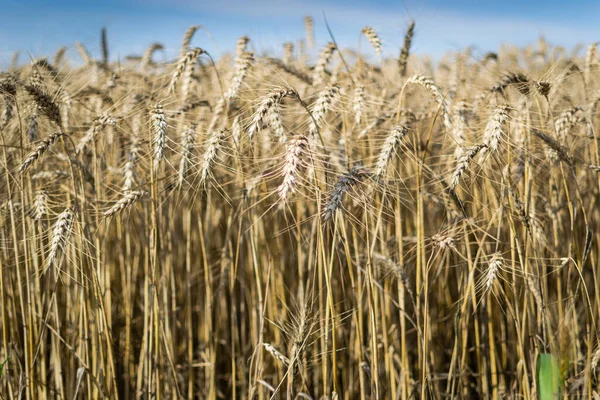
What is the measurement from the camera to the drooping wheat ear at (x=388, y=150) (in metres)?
1.56

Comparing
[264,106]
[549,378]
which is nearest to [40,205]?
[264,106]

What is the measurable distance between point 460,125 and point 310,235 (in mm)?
824

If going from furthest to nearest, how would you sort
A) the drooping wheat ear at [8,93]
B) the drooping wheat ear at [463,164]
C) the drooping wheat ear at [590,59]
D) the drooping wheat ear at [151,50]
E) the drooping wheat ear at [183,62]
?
the drooping wheat ear at [151,50], the drooping wheat ear at [590,59], the drooping wheat ear at [183,62], the drooping wheat ear at [8,93], the drooping wheat ear at [463,164]

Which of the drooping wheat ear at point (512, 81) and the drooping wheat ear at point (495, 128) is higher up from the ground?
the drooping wheat ear at point (512, 81)

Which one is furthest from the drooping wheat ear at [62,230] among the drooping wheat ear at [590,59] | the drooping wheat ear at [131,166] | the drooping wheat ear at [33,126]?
the drooping wheat ear at [590,59]

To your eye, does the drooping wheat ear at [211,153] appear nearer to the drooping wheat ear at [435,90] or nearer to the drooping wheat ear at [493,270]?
the drooping wheat ear at [435,90]

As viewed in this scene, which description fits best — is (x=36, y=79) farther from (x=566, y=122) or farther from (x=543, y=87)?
(x=566, y=122)

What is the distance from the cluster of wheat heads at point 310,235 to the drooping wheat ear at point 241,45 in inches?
0.9

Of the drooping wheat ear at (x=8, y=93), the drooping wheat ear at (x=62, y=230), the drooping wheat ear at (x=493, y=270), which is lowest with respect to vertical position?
the drooping wheat ear at (x=493, y=270)

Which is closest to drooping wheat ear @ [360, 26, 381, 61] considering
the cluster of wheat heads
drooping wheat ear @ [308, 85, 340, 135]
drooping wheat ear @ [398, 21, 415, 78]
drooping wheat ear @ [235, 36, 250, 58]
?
the cluster of wheat heads

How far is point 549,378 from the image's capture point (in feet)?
4.30

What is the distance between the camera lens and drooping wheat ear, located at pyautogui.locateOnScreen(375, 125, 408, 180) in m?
1.56

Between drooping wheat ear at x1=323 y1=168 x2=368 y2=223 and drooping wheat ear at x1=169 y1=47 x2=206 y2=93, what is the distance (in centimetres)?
91

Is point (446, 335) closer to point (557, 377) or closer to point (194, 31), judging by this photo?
point (557, 377)
